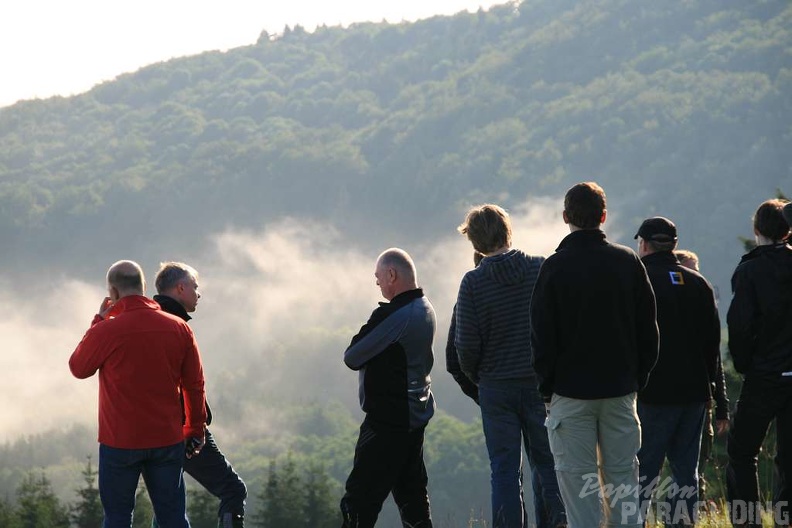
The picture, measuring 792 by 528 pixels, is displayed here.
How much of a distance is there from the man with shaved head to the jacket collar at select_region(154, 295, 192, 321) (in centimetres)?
99

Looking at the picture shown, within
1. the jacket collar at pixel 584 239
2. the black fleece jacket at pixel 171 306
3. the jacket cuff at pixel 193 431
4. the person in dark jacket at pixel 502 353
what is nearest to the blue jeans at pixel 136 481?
the jacket cuff at pixel 193 431

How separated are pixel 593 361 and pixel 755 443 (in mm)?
1674

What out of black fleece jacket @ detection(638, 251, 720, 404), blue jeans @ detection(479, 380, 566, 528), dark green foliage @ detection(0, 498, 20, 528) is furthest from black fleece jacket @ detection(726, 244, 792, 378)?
dark green foliage @ detection(0, 498, 20, 528)

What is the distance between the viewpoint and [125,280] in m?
4.96

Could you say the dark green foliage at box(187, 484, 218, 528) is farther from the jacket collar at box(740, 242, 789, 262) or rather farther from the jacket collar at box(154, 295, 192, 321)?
the jacket collar at box(740, 242, 789, 262)

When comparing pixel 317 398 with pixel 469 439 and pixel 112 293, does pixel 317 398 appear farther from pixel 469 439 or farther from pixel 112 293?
pixel 112 293

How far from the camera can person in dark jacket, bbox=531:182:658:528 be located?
4426 mm

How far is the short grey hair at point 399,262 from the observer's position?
535 centimetres

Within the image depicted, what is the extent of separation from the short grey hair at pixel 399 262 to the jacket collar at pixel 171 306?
1144mm

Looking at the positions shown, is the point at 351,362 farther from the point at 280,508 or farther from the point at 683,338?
the point at 280,508

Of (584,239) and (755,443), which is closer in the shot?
(584,239)

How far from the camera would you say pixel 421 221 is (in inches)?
7470

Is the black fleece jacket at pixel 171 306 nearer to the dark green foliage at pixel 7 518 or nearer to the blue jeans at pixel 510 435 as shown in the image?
the blue jeans at pixel 510 435

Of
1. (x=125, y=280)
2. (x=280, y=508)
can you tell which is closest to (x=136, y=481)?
(x=125, y=280)
